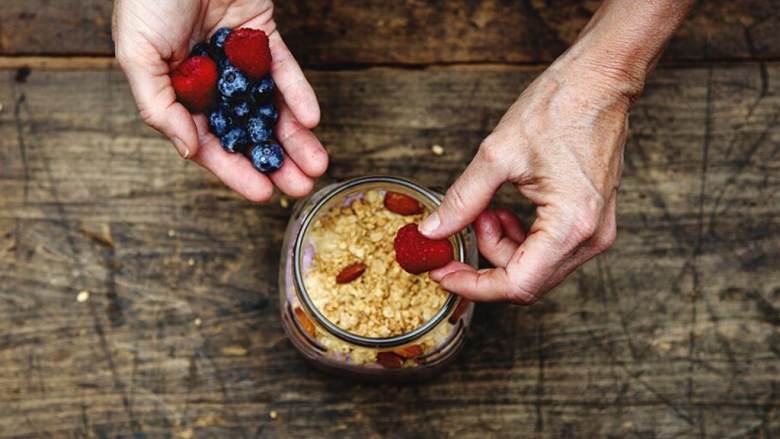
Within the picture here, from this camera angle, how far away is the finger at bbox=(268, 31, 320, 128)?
98cm

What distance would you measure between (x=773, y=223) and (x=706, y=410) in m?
0.30

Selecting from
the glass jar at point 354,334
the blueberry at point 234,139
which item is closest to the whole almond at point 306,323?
the glass jar at point 354,334

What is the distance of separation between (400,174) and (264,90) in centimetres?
27

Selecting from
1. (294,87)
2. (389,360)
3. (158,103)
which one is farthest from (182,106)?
(389,360)

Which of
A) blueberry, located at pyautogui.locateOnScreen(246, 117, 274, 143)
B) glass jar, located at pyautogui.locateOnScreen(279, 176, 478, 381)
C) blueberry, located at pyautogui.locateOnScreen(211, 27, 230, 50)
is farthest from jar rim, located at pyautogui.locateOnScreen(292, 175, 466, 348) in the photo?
blueberry, located at pyautogui.locateOnScreen(211, 27, 230, 50)

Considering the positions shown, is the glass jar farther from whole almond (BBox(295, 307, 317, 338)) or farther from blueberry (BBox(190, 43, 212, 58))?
blueberry (BBox(190, 43, 212, 58))

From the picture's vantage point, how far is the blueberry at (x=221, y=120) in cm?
98

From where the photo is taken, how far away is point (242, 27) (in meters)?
1.06

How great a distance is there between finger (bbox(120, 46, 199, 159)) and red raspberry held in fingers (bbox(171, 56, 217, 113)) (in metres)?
0.02

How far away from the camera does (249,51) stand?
941 millimetres

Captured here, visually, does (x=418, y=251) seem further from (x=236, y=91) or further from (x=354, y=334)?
(x=236, y=91)

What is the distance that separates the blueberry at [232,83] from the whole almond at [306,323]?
285 mm

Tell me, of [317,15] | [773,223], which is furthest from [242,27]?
[773,223]

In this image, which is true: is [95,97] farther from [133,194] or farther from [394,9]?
[394,9]
